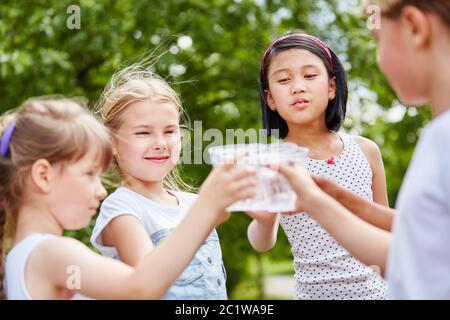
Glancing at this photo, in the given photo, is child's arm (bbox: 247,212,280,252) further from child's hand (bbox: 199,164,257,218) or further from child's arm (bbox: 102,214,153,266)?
child's hand (bbox: 199,164,257,218)

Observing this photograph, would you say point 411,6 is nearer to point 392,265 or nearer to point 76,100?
point 392,265

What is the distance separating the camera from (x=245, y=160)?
5.90ft

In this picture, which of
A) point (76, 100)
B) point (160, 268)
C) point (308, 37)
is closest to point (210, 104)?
point (308, 37)

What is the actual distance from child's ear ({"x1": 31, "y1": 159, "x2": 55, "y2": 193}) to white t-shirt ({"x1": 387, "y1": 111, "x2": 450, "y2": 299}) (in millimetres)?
991

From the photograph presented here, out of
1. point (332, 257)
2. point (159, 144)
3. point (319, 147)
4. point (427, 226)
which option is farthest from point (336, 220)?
point (319, 147)

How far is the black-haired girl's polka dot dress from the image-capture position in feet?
9.21

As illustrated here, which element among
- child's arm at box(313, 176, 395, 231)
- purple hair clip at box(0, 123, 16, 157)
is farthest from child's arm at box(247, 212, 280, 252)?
purple hair clip at box(0, 123, 16, 157)

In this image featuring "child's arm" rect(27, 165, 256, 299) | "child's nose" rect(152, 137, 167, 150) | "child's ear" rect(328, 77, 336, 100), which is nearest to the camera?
"child's arm" rect(27, 165, 256, 299)

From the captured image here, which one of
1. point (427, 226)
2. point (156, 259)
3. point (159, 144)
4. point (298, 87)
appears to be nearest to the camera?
point (427, 226)

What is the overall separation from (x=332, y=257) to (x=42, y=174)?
1326mm

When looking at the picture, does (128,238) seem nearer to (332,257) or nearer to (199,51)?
(332,257)

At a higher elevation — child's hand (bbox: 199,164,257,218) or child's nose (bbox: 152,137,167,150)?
child's nose (bbox: 152,137,167,150)

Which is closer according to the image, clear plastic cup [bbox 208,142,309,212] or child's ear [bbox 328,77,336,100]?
clear plastic cup [bbox 208,142,309,212]

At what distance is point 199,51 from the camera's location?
302 inches
